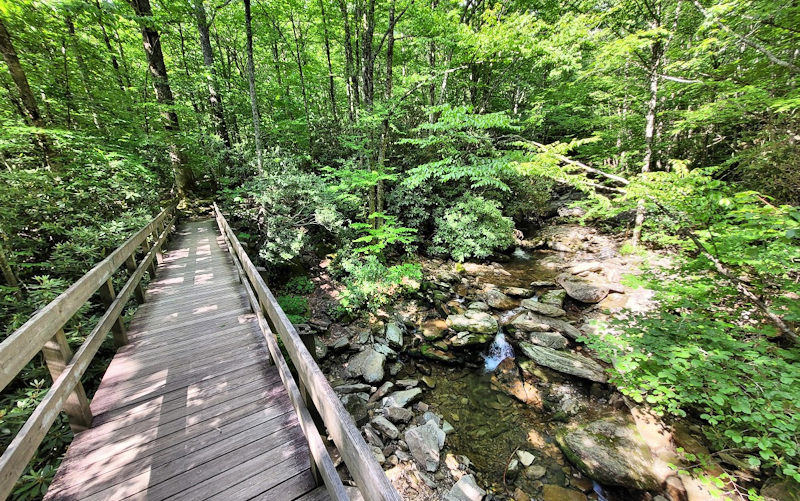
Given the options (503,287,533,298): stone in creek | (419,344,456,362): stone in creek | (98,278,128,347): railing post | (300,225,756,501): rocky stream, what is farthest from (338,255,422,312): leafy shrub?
(98,278,128,347): railing post

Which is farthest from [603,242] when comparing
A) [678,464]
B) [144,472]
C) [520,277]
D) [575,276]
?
[144,472]

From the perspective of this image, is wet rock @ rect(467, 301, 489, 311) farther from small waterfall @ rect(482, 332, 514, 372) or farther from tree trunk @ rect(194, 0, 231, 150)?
tree trunk @ rect(194, 0, 231, 150)

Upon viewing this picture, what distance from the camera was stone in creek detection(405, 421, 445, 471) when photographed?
450 centimetres

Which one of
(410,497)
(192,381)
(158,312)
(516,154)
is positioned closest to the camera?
(192,381)

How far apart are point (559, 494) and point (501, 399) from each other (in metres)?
1.76

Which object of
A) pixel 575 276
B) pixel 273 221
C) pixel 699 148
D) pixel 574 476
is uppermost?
pixel 699 148

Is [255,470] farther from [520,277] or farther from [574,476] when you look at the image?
[520,277]

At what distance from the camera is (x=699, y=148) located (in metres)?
A: 12.2

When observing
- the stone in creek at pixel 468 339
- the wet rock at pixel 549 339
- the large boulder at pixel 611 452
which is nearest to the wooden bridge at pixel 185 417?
the large boulder at pixel 611 452

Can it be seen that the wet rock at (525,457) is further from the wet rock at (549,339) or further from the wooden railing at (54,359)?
the wooden railing at (54,359)

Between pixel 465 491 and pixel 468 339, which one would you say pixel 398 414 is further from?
pixel 468 339

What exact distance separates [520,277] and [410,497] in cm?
837

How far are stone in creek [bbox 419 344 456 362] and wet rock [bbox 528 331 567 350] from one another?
7.01 feet

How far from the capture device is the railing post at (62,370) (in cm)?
243
